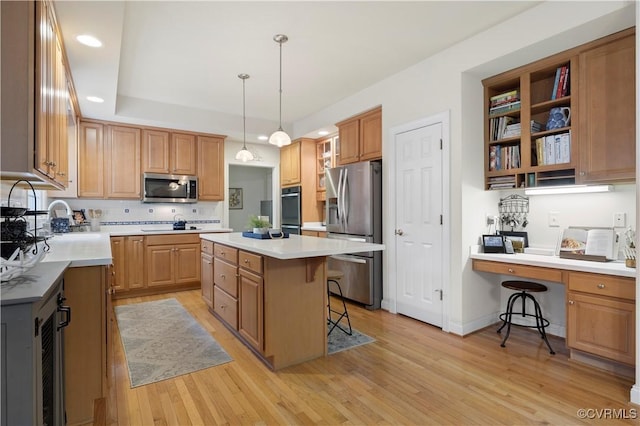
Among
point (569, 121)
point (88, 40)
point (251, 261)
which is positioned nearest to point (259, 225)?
point (251, 261)

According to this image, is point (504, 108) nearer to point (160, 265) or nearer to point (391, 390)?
point (391, 390)

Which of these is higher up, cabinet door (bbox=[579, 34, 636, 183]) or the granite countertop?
cabinet door (bbox=[579, 34, 636, 183])

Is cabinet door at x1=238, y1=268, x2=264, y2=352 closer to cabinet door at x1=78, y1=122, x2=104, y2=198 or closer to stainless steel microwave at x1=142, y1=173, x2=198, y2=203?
stainless steel microwave at x1=142, y1=173, x2=198, y2=203

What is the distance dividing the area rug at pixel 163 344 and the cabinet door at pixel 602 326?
2.65 meters

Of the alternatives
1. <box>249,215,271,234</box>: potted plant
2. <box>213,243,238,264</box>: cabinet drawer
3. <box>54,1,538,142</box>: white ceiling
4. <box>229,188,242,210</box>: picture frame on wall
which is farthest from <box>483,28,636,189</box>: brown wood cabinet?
<box>229,188,242,210</box>: picture frame on wall

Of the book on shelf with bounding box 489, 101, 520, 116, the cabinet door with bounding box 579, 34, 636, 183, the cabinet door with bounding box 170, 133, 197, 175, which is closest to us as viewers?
the cabinet door with bounding box 579, 34, 636, 183

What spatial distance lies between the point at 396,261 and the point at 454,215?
89 cm

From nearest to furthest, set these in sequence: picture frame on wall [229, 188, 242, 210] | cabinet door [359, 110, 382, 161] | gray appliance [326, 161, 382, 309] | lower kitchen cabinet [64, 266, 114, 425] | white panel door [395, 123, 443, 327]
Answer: lower kitchen cabinet [64, 266, 114, 425], white panel door [395, 123, 443, 327], gray appliance [326, 161, 382, 309], cabinet door [359, 110, 382, 161], picture frame on wall [229, 188, 242, 210]

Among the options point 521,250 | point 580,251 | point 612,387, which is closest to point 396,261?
point 521,250

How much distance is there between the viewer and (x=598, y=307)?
2320 millimetres

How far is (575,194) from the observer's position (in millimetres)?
2869

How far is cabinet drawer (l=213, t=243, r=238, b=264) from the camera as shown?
2873 millimetres

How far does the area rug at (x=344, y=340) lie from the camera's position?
2.78m

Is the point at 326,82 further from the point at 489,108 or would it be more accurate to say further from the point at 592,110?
the point at 592,110
